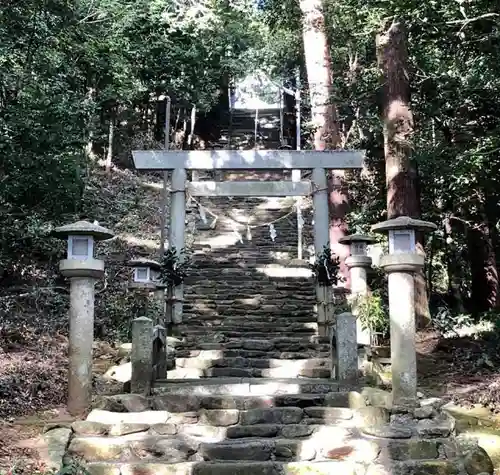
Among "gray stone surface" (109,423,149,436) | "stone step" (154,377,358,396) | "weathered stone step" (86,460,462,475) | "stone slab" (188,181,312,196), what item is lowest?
"weathered stone step" (86,460,462,475)

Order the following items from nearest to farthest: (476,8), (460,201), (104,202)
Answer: (476,8) → (460,201) → (104,202)

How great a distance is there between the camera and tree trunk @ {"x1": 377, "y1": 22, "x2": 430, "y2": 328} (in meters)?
10.0

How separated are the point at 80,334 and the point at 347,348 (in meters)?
2.67

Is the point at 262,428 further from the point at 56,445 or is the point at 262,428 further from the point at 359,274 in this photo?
the point at 359,274

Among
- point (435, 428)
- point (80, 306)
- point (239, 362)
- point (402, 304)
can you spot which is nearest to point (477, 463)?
point (435, 428)

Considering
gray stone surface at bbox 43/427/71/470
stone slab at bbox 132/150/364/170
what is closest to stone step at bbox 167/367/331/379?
gray stone surface at bbox 43/427/71/470

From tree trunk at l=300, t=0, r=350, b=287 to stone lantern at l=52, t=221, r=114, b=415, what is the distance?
20.4 feet

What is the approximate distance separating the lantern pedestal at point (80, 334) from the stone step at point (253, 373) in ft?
5.31

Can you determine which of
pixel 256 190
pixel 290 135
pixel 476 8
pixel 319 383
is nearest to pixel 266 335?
pixel 256 190

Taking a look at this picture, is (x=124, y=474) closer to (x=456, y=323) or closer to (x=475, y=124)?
(x=456, y=323)

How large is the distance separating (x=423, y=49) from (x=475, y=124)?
5.06ft

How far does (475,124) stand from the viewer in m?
10.3

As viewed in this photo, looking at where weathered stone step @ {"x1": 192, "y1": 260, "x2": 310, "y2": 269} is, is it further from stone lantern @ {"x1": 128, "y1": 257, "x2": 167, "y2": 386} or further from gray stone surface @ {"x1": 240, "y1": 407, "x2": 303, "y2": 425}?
gray stone surface @ {"x1": 240, "y1": 407, "x2": 303, "y2": 425}

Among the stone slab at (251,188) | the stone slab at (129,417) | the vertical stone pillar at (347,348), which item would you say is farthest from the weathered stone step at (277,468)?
the stone slab at (251,188)
